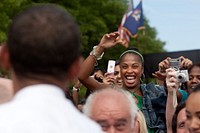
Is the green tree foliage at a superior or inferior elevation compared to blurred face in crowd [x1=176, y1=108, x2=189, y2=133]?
superior

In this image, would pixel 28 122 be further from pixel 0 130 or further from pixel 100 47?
pixel 100 47

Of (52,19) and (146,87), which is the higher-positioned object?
(146,87)

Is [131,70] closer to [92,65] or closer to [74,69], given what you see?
[92,65]

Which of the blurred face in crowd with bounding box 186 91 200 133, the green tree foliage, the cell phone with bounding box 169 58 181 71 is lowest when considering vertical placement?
the blurred face in crowd with bounding box 186 91 200 133

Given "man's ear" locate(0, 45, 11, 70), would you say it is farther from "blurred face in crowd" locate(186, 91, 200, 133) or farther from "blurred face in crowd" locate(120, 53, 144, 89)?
"blurred face in crowd" locate(120, 53, 144, 89)

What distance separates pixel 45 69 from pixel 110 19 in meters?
30.4

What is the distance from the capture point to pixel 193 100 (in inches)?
110

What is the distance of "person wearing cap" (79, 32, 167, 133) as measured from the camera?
4660mm

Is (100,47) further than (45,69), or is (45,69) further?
(100,47)

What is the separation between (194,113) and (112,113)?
0.42 m

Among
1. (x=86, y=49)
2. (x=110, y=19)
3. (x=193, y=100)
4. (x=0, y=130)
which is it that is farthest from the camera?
(x=110, y=19)

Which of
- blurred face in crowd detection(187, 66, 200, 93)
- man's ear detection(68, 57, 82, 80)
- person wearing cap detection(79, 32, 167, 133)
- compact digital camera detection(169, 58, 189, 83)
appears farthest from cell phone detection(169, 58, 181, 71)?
man's ear detection(68, 57, 82, 80)

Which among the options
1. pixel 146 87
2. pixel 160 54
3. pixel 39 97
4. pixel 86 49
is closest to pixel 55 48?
pixel 39 97

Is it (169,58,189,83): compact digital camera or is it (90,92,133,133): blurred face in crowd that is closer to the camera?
(90,92,133,133): blurred face in crowd
